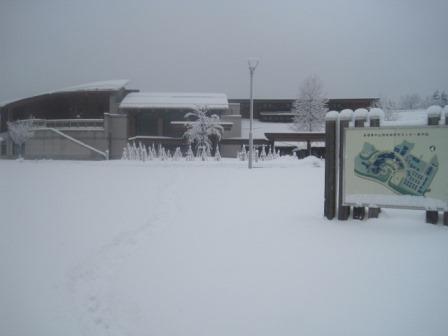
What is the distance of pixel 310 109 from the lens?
51.9 meters

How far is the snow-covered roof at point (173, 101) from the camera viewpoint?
1690 inches

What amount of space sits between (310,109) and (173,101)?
2012 cm

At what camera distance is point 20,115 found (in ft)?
156

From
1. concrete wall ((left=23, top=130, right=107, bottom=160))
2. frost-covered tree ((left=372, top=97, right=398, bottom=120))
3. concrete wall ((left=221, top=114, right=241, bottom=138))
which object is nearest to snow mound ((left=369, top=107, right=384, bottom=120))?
concrete wall ((left=23, top=130, right=107, bottom=160))

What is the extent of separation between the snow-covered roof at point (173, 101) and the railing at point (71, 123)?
11.6ft

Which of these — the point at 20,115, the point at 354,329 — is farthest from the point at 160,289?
the point at 20,115

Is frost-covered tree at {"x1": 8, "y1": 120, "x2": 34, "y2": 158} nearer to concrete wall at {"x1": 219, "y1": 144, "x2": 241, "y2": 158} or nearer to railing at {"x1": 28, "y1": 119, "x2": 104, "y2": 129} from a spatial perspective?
railing at {"x1": 28, "y1": 119, "x2": 104, "y2": 129}

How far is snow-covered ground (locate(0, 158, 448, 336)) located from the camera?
3.53m

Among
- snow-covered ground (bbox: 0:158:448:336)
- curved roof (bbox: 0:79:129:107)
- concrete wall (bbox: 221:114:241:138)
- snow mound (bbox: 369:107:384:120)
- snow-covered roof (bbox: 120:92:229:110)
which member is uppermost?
curved roof (bbox: 0:79:129:107)

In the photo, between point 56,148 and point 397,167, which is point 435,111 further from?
point 56,148

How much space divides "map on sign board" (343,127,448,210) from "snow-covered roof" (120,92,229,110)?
3600 centimetres

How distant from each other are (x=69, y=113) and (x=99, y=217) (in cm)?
4423

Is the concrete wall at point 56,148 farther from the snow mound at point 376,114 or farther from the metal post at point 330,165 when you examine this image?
the snow mound at point 376,114

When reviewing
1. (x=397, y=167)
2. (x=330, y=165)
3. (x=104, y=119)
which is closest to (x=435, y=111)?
(x=397, y=167)
